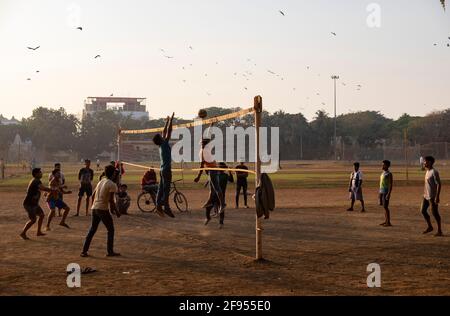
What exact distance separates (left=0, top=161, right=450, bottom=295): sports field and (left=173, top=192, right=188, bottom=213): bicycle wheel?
1.47 metres

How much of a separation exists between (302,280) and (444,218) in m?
10.5

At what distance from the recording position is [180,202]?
2058 cm

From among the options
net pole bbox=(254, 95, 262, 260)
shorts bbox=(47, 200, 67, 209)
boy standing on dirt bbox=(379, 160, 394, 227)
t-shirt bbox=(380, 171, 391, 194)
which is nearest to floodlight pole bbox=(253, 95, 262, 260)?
net pole bbox=(254, 95, 262, 260)

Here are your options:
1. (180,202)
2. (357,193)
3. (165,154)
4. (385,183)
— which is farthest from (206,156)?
(357,193)

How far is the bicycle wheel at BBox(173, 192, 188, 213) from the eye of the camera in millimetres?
20156

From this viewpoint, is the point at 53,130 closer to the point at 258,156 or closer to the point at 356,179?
the point at 356,179

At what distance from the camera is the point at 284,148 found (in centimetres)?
10156

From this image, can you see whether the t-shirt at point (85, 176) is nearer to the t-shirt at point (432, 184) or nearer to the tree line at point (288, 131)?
the t-shirt at point (432, 184)

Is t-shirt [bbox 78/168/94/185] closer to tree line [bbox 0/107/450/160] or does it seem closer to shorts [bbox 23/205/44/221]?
shorts [bbox 23/205/44/221]

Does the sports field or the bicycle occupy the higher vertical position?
the bicycle

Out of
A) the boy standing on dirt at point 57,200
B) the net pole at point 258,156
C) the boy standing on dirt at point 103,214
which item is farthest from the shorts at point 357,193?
the boy standing on dirt at point 103,214

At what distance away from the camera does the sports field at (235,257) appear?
27.6ft

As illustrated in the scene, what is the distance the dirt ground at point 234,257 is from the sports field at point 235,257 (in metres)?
0.02
